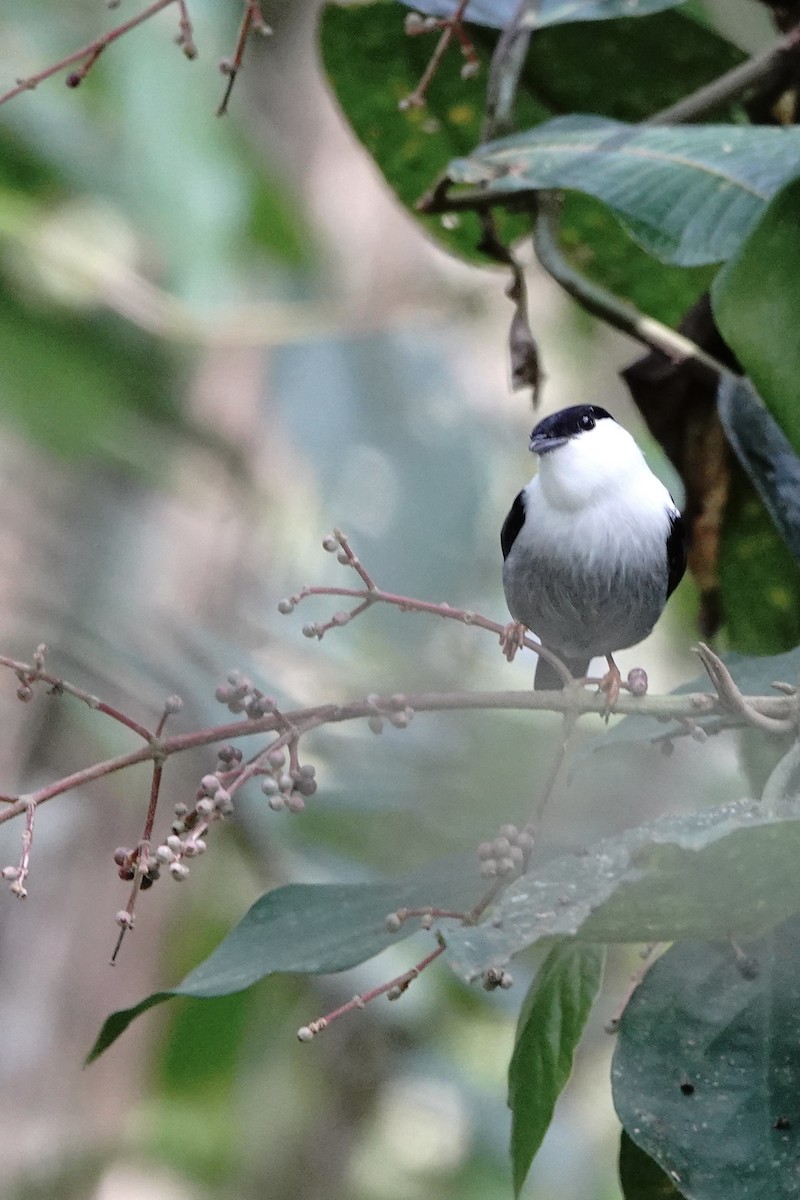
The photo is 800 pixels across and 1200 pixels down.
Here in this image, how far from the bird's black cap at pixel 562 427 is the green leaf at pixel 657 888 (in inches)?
47.4

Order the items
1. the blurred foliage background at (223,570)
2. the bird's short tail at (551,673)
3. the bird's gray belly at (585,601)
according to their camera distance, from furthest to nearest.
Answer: the blurred foliage background at (223,570) → the bird's short tail at (551,673) → the bird's gray belly at (585,601)

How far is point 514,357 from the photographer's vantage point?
2.13m

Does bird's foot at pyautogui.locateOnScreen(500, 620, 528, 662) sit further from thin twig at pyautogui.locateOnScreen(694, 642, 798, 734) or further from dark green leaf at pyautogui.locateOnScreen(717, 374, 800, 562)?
dark green leaf at pyautogui.locateOnScreen(717, 374, 800, 562)

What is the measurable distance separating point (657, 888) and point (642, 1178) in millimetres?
562

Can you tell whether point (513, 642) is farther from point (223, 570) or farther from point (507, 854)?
point (223, 570)

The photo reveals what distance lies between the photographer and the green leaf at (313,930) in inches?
57.5

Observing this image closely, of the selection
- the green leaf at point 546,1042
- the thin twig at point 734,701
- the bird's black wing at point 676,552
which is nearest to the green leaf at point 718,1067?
the green leaf at point 546,1042

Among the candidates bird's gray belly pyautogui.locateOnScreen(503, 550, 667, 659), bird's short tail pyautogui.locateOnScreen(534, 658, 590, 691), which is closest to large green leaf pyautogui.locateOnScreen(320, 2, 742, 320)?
bird's gray belly pyautogui.locateOnScreen(503, 550, 667, 659)

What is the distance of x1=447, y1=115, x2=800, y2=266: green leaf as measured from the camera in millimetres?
1771

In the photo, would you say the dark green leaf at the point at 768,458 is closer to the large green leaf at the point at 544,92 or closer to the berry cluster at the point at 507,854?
the large green leaf at the point at 544,92

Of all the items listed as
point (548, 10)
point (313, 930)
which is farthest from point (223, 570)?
point (313, 930)

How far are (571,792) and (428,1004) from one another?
2.52 meters

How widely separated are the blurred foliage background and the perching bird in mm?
323

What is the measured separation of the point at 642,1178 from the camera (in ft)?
5.41
